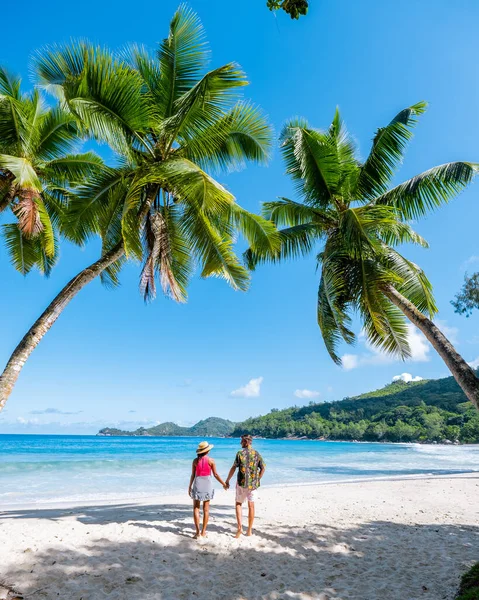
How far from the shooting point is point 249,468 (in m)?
6.27

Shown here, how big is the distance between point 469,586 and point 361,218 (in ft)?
18.3

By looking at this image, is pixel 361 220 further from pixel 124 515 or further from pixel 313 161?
pixel 124 515

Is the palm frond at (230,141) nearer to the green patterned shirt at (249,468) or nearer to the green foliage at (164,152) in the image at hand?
the green foliage at (164,152)

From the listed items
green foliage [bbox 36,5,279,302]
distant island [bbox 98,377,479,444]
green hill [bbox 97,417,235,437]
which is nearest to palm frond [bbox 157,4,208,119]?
green foliage [bbox 36,5,279,302]

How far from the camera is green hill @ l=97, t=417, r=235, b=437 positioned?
564 ft

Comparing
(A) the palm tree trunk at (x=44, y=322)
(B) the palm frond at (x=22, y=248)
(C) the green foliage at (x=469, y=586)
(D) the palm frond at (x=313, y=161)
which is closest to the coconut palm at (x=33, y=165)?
(B) the palm frond at (x=22, y=248)

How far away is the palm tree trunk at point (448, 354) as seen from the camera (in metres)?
5.35

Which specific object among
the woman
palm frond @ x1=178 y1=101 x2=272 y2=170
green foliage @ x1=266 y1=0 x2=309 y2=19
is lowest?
the woman

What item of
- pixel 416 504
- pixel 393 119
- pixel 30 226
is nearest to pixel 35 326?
pixel 30 226

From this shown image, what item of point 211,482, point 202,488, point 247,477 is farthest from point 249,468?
point 202,488

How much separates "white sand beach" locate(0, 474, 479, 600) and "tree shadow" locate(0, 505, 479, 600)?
14mm

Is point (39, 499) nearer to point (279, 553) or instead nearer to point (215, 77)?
point (279, 553)

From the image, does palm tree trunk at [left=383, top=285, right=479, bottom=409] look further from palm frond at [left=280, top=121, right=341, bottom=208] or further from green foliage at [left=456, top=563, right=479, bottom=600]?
palm frond at [left=280, top=121, right=341, bottom=208]

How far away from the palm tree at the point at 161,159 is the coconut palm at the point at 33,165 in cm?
78
